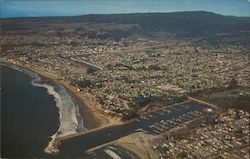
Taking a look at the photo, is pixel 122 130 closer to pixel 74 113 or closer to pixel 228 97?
pixel 74 113

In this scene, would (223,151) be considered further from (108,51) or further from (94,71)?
(108,51)

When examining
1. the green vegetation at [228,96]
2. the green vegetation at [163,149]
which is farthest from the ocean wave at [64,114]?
the green vegetation at [228,96]

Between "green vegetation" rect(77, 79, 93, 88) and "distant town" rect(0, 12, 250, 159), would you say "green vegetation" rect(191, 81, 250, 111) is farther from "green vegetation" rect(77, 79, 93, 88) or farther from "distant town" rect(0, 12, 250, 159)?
"green vegetation" rect(77, 79, 93, 88)

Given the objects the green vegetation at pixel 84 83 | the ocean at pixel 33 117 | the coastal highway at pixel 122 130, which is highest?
the green vegetation at pixel 84 83

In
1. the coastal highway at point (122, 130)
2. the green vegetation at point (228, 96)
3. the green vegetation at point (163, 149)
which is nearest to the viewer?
the green vegetation at point (163, 149)

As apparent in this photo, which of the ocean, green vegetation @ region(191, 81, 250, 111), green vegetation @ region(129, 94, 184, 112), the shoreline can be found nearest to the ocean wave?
the ocean

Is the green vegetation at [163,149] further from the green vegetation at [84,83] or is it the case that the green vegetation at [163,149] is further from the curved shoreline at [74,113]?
the green vegetation at [84,83]

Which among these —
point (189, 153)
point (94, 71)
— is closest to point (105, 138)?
point (189, 153)
